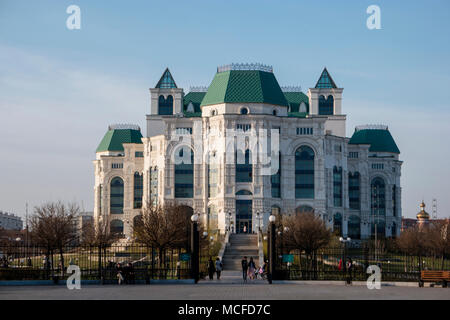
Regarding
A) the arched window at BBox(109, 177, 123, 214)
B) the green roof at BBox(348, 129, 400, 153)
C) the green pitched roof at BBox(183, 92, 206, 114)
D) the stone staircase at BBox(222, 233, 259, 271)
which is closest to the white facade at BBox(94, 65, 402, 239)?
the green pitched roof at BBox(183, 92, 206, 114)

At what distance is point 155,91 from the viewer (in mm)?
136750

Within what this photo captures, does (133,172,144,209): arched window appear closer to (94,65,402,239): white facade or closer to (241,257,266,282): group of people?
(94,65,402,239): white facade

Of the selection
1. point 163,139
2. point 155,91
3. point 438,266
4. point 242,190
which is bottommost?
point 438,266

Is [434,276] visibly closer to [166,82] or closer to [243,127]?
[243,127]

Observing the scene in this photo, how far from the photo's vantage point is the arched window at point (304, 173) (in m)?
119

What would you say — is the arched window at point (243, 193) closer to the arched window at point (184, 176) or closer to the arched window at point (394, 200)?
the arched window at point (184, 176)

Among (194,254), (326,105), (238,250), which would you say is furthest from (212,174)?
(194,254)

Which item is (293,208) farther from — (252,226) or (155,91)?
(155,91)

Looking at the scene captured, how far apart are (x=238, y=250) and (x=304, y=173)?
34.7 meters

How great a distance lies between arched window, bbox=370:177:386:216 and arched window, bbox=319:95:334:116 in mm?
14773

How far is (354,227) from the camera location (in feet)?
438

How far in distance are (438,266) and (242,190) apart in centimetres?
4118
